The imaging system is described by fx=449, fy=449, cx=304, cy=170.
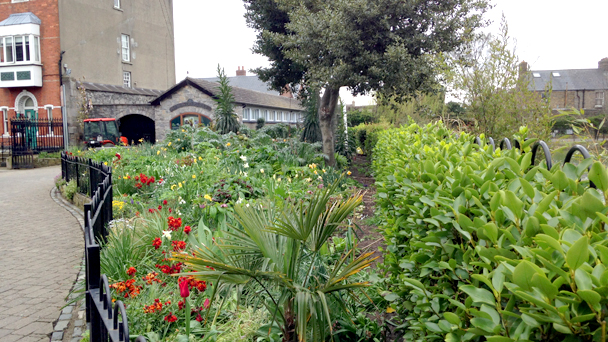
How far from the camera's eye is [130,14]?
1287 inches

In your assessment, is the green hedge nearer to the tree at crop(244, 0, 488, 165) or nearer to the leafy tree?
the tree at crop(244, 0, 488, 165)

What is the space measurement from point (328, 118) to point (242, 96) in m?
14.1

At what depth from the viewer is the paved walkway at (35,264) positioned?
4070 millimetres

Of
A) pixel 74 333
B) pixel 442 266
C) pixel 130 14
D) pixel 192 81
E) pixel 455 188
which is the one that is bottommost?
pixel 74 333

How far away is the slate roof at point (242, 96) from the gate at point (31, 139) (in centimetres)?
576

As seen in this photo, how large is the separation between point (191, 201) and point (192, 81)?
762 inches

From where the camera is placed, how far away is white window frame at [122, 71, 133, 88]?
32281 mm

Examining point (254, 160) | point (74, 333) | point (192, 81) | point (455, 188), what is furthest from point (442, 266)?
point (192, 81)

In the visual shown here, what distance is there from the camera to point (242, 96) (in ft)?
91.1

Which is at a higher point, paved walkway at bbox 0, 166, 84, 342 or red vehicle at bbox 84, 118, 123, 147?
red vehicle at bbox 84, 118, 123, 147

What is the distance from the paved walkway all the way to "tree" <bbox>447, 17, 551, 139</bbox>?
6.29 m

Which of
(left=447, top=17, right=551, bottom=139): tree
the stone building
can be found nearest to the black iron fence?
(left=447, top=17, right=551, bottom=139): tree

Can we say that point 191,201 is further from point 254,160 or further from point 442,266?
point 442,266

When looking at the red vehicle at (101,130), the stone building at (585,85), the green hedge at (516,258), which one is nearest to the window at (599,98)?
the stone building at (585,85)
